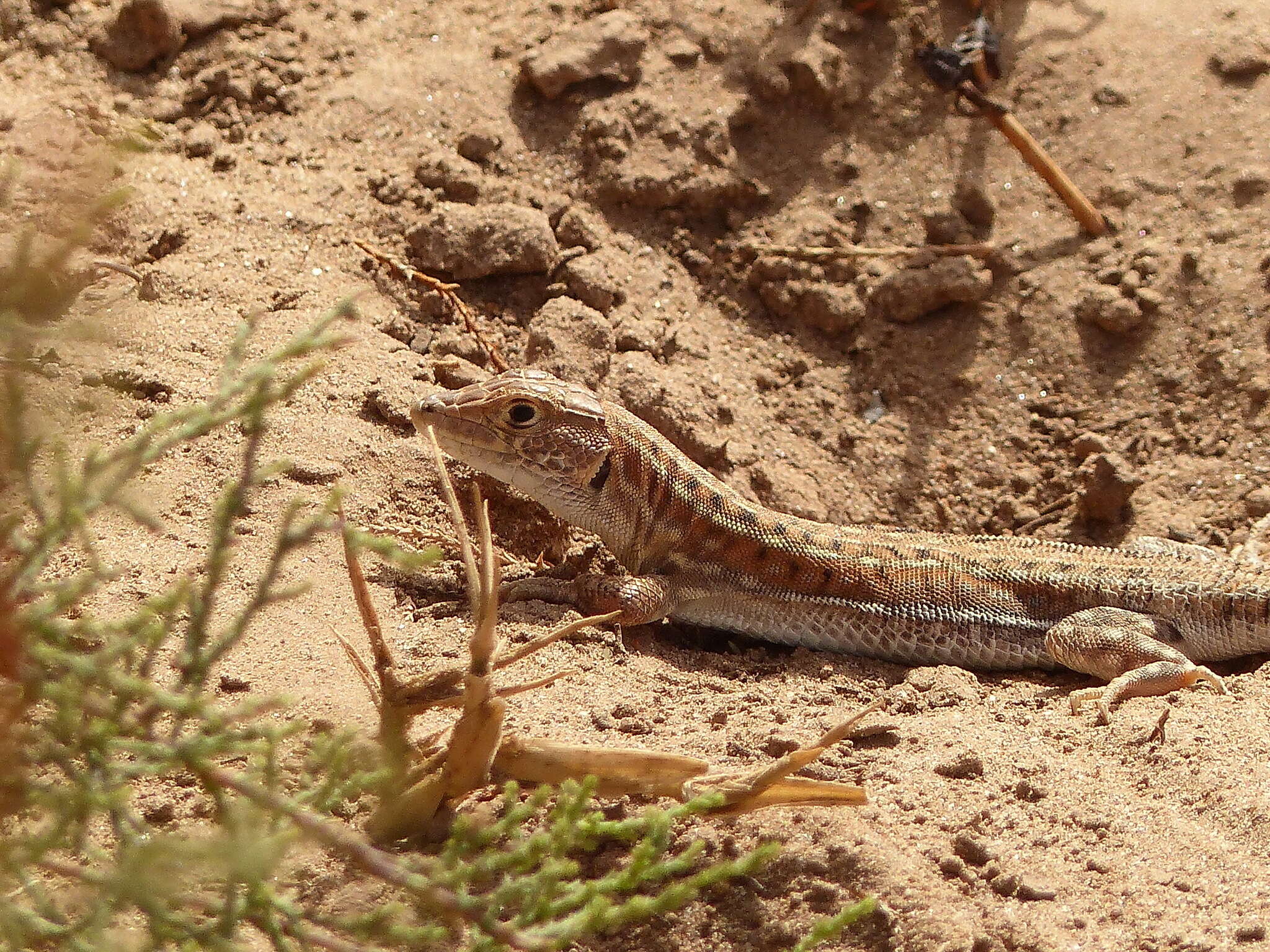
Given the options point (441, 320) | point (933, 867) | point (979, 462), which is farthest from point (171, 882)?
point (979, 462)

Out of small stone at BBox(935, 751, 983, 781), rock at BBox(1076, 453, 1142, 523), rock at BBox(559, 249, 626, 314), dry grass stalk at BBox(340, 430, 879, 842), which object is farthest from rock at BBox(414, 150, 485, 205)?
small stone at BBox(935, 751, 983, 781)

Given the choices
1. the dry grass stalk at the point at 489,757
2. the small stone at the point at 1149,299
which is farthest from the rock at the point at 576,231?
the dry grass stalk at the point at 489,757

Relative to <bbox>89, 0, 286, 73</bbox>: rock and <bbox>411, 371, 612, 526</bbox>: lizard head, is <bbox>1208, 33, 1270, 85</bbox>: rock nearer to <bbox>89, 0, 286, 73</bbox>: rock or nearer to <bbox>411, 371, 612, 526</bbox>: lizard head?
<bbox>411, 371, 612, 526</bbox>: lizard head

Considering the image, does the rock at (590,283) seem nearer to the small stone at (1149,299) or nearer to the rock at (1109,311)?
the rock at (1109,311)

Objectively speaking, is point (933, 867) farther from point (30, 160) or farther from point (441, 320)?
point (30, 160)

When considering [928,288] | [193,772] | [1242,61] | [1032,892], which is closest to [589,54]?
[928,288]

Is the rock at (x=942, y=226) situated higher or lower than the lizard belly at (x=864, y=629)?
higher

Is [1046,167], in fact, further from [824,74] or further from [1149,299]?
[824,74]
